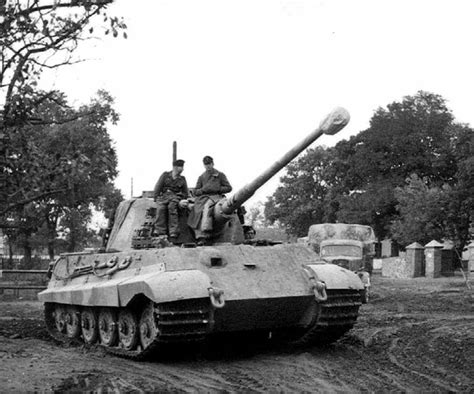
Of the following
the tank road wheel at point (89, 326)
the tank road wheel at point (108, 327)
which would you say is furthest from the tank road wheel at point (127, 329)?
the tank road wheel at point (89, 326)

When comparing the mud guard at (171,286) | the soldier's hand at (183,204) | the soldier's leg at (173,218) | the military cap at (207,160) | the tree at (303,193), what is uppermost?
the tree at (303,193)

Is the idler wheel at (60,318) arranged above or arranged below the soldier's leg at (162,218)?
below

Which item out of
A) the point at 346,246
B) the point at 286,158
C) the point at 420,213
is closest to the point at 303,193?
the point at 420,213

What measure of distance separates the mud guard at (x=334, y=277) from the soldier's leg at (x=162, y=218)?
2353 millimetres

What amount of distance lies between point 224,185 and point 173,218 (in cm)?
94

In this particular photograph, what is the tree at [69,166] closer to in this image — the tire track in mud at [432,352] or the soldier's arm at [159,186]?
the soldier's arm at [159,186]

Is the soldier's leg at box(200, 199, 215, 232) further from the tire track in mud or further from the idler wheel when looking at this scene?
the idler wheel

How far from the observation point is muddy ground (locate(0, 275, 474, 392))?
8.87 metres

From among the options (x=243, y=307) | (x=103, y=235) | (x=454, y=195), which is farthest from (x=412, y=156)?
(x=243, y=307)

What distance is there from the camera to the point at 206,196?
12.5m

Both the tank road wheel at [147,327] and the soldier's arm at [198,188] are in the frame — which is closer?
the tank road wheel at [147,327]

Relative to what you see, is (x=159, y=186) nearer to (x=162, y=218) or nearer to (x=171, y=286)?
(x=162, y=218)

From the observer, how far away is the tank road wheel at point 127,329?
1116cm

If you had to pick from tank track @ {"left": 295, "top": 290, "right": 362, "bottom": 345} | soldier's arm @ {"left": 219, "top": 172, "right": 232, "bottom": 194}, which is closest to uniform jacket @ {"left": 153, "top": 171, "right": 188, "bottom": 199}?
soldier's arm @ {"left": 219, "top": 172, "right": 232, "bottom": 194}
